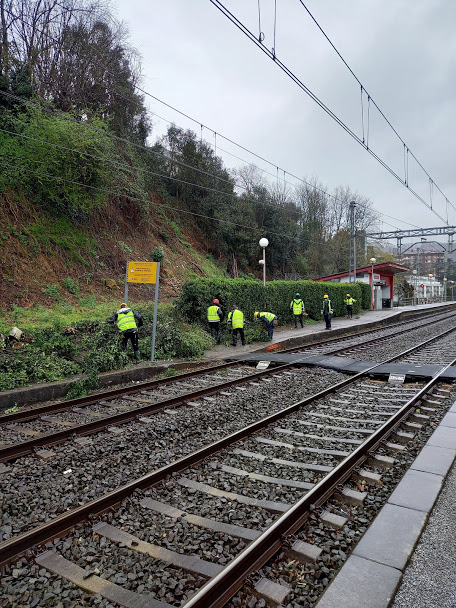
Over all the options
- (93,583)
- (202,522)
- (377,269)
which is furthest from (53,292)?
(377,269)

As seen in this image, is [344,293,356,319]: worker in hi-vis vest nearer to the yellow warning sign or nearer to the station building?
the station building

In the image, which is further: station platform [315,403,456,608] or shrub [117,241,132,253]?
shrub [117,241,132,253]

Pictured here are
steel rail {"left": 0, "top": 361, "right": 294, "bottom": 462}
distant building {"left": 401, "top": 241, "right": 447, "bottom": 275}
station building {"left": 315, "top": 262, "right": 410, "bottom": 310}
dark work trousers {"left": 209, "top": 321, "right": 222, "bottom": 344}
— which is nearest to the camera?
steel rail {"left": 0, "top": 361, "right": 294, "bottom": 462}

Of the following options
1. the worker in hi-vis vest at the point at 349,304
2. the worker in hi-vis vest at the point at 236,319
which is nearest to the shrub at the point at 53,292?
the worker in hi-vis vest at the point at 236,319

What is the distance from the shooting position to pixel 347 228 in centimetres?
5203

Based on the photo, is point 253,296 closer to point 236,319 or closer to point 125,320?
point 236,319

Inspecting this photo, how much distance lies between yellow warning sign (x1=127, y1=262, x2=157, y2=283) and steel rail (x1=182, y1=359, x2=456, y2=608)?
8541 millimetres

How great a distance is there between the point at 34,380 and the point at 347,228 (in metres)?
48.8

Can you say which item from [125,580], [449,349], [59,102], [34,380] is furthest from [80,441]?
[59,102]

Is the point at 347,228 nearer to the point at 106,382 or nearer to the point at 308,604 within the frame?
the point at 106,382

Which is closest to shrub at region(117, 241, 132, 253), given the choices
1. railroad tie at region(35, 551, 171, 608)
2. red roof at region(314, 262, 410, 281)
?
railroad tie at region(35, 551, 171, 608)

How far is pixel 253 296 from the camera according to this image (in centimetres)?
1923

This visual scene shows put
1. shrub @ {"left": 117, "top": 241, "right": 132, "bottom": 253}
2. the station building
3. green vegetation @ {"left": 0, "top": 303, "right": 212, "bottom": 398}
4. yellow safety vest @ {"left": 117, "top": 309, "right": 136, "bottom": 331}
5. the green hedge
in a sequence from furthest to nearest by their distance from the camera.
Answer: the station building → shrub @ {"left": 117, "top": 241, "right": 132, "bottom": 253} → the green hedge → yellow safety vest @ {"left": 117, "top": 309, "right": 136, "bottom": 331} → green vegetation @ {"left": 0, "top": 303, "right": 212, "bottom": 398}

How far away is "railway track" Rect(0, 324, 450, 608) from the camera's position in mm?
2900
